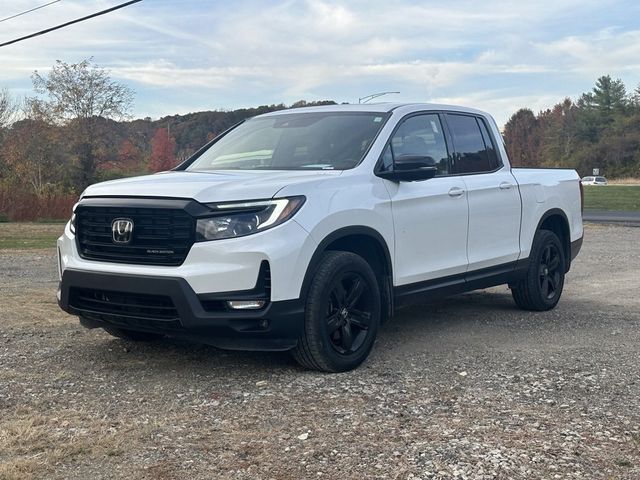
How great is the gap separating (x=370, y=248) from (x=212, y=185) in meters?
1.37

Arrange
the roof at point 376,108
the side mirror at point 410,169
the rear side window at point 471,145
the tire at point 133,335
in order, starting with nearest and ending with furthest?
the side mirror at point 410,169
the tire at point 133,335
the roof at point 376,108
the rear side window at point 471,145

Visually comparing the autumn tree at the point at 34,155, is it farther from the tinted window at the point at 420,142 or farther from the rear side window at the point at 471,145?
the tinted window at the point at 420,142

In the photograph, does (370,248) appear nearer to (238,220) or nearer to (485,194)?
(238,220)

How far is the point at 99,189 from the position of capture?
17.0 ft

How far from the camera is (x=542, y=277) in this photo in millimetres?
7691

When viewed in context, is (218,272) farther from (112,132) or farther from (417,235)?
(112,132)

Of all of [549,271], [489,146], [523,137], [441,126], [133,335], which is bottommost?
[133,335]

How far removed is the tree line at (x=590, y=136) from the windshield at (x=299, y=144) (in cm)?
8397

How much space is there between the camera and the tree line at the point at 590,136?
86.1m

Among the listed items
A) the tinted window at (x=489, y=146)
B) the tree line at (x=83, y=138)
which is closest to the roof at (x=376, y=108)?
the tinted window at (x=489, y=146)

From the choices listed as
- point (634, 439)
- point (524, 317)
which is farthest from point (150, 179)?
point (524, 317)

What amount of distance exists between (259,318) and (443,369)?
147cm

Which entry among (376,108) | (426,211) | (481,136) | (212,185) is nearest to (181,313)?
(212,185)

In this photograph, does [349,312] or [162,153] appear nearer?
[349,312]
